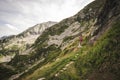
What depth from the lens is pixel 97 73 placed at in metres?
91.1

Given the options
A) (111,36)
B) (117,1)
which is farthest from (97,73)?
(117,1)

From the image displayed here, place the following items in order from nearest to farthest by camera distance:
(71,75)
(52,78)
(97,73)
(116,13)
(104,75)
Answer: (104,75) → (97,73) → (71,75) → (52,78) → (116,13)

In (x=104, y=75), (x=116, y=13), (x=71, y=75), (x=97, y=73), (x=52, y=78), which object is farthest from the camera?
(x=116, y=13)

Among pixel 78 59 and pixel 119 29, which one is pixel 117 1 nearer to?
pixel 119 29

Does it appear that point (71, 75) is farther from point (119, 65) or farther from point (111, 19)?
point (111, 19)

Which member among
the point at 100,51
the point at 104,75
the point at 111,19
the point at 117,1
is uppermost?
the point at 117,1

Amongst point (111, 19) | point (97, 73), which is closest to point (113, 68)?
point (97, 73)

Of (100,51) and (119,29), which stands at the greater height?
(119,29)

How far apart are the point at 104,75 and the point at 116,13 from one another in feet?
185

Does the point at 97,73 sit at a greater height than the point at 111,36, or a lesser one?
lesser

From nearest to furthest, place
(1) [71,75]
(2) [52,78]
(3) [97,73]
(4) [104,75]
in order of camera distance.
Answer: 1. (4) [104,75]
2. (3) [97,73]
3. (1) [71,75]
4. (2) [52,78]

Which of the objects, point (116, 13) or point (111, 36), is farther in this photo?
point (116, 13)

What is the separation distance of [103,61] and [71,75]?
2022 cm

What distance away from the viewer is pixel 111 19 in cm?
12706
